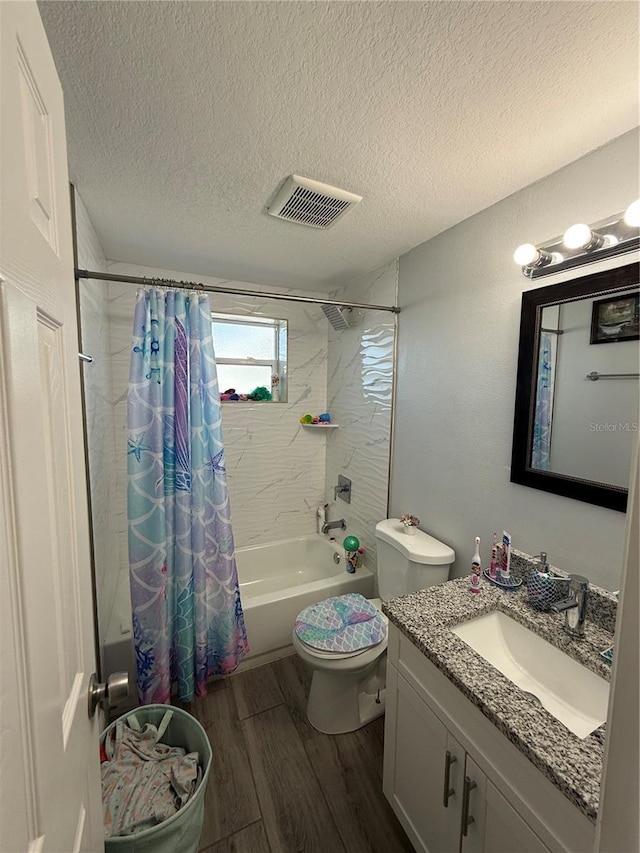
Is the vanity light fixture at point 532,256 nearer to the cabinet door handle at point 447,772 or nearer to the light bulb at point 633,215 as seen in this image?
the light bulb at point 633,215

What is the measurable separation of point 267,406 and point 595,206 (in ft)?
6.66

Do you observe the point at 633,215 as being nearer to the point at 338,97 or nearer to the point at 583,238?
the point at 583,238

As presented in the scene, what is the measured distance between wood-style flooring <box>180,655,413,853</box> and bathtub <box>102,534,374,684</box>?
0.82 ft

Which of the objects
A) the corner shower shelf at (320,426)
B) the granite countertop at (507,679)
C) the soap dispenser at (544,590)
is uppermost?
the corner shower shelf at (320,426)

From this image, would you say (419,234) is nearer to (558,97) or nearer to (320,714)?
(558,97)

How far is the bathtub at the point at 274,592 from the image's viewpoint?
1.73m

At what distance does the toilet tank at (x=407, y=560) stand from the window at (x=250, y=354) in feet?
4.46

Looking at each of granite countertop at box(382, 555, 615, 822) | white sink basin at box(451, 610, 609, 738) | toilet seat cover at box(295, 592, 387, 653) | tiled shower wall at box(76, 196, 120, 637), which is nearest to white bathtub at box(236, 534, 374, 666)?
toilet seat cover at box(295, 592, 387, 653)

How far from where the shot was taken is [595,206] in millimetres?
1093

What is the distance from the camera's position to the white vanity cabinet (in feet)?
2.39

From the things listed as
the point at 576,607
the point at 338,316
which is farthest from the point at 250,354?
the point at 576,607

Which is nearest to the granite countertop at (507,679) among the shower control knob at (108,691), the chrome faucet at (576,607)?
the chrome faucet at (576,607)

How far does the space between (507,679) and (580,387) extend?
2.95ft

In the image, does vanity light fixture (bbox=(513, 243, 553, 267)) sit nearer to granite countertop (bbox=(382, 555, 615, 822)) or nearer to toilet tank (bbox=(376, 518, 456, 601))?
granite countertop (bbox=(382, 555, 615, 822))
